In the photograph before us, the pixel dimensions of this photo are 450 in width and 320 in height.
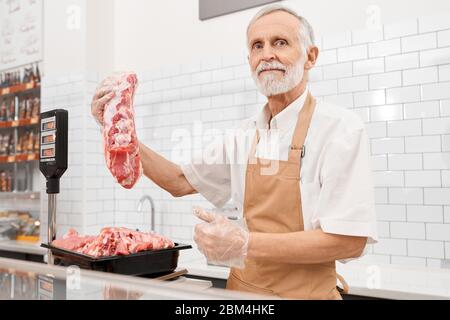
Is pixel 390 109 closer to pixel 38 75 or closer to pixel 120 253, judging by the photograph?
pixel 120 253

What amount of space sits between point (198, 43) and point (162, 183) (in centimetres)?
187

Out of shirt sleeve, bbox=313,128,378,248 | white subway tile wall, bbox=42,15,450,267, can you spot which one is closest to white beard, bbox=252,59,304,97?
shirt sleeve, bbox=313,128,378,248

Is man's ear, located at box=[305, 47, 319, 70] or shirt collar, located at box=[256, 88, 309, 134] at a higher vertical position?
man's ear, located at box=[305, 47, 319, 70]

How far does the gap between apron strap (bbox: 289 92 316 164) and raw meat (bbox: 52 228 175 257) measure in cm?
47

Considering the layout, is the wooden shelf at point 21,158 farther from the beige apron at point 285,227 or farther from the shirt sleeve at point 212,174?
the beige apron at point 285,227

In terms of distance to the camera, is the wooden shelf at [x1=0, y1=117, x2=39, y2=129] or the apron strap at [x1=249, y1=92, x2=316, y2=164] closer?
the apron strap at [x1=249, y1=92, x2=316, y2=164]

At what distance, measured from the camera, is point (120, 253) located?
3.61ft

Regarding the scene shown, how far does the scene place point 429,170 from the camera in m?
2.35

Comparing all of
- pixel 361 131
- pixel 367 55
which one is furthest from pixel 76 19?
pixel 361 131

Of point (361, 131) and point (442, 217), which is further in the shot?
point (442, 217)

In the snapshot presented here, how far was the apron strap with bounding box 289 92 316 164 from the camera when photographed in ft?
4.47

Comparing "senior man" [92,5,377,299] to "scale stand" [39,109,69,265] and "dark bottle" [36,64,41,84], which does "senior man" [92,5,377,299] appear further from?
"dark bottle" [36,64,41,84]

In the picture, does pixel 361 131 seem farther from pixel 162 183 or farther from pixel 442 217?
pixel 442 217

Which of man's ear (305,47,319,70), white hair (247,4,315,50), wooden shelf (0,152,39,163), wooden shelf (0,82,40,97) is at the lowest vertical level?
wooden shelf (0,152,39,163)
